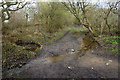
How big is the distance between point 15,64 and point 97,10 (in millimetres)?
12937

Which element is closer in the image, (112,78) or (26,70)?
(112,78)

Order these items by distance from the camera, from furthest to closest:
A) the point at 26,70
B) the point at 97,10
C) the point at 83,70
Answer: the point at 97,10 < the point at 26,70 < the point at 83,70

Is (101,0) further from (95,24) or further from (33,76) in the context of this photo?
(33,76)

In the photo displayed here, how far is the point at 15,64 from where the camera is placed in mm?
6004

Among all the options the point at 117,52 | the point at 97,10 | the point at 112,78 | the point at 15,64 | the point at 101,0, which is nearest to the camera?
the point at 112,78

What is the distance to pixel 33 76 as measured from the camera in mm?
4707

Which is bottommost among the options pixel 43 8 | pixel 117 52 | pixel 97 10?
pixel 117 52

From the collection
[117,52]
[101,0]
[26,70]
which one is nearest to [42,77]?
[26,70]

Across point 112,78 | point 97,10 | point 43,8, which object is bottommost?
point 112,78

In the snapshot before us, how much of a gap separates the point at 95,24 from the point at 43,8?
1031cm

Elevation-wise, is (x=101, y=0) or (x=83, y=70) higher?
(x=101, y=0)

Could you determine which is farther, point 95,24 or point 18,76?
point 95,24

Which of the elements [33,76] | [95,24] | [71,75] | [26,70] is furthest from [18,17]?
[95,24]

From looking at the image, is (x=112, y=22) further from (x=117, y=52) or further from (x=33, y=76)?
(x=33, y=76)
